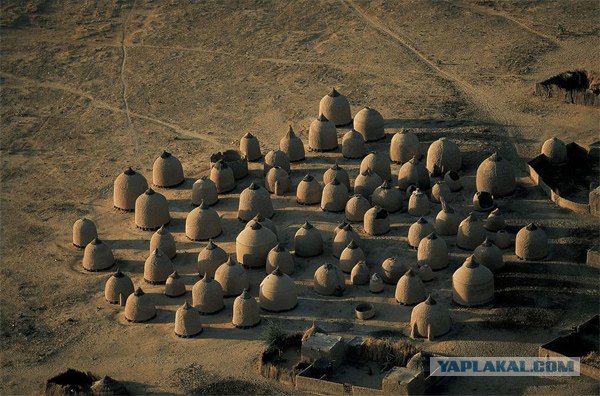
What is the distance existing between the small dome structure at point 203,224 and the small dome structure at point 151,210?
1375 millimetres

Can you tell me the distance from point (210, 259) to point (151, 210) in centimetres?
461

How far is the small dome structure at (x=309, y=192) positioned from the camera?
5600 cm

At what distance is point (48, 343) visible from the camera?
162 feet

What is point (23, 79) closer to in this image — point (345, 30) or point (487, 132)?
point (345, 30)

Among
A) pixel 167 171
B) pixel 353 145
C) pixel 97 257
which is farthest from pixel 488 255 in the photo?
pixel 167 171

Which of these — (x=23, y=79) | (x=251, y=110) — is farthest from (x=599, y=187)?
(x=23, y=79)

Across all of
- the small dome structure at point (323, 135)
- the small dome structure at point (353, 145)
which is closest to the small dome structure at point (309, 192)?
the small dome structure at point (353, 145)

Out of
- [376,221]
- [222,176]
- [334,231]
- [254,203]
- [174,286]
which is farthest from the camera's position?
[222,176]

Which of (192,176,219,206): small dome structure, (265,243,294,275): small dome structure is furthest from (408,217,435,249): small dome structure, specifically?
(192,176,219,206): small dome structure

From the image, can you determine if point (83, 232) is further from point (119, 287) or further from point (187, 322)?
point (187, 322)

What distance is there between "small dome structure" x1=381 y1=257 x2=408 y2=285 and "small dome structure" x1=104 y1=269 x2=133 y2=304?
7.86 metres

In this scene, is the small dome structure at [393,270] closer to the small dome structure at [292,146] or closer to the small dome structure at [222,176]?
the small dome structure at [222,176]

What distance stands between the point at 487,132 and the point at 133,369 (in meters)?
18.9

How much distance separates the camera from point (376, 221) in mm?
53344
